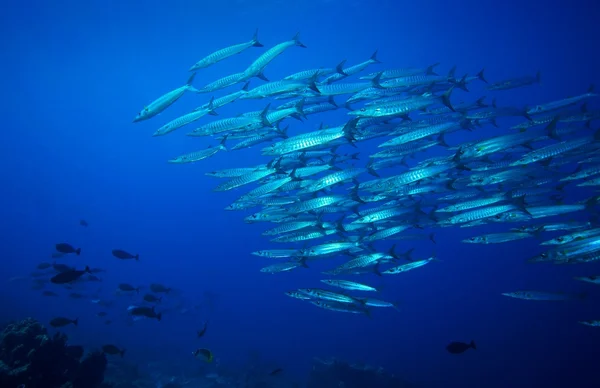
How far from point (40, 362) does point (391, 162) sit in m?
8.94

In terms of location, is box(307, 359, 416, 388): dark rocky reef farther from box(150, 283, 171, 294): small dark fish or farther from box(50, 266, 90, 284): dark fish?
box(50, 266, 90, 284): dark fish

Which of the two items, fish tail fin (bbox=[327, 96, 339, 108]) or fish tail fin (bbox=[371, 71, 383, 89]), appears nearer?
fish tail fin (bbox=[371, 71, 383, 89])

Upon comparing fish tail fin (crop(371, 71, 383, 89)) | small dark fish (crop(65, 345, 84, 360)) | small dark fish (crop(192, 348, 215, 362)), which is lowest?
small dark fish (crop(192, 348, 215, 362))

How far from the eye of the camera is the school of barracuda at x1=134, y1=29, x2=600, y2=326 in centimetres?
627

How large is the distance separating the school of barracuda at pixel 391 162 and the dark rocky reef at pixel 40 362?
4458 millimetres

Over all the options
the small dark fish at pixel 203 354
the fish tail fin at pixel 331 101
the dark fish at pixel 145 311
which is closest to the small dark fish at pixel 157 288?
the dark fish at pixel 145 311

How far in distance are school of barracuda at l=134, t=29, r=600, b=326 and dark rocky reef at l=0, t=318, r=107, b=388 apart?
4.46 m

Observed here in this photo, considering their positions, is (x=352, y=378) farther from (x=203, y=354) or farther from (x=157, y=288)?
(x=203, y=354)

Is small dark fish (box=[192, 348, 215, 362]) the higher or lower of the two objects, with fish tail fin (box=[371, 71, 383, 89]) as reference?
lower

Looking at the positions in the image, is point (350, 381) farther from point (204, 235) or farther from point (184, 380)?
point (204, 235)

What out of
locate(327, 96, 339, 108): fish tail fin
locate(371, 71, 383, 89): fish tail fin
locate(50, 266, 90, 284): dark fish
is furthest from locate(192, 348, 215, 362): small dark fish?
locate(371, 71, 383, 89): fish tail fin

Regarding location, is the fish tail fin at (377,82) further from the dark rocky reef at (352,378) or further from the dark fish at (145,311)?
the dark rocky reef at (352,378)

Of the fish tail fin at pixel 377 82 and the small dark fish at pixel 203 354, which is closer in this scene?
the small dark fish at pixel 203 354

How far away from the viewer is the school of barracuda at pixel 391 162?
6.27 m
